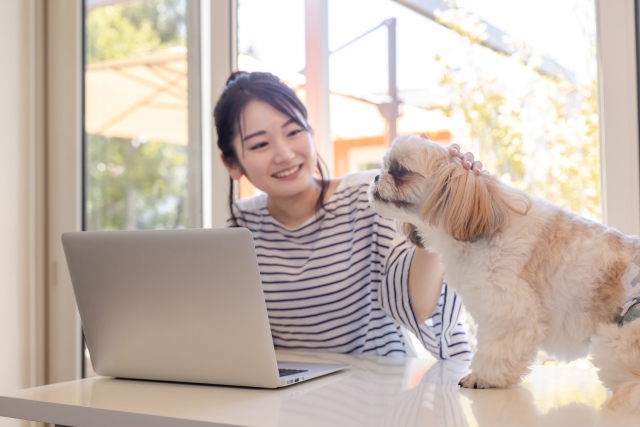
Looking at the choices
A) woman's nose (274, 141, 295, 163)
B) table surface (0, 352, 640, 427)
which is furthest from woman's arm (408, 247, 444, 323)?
woman's nose (274, 141, 295, 163)

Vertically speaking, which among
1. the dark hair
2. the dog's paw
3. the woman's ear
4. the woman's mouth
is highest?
the dark hair

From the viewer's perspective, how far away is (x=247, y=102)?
5.62ft

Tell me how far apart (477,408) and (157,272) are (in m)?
0.57

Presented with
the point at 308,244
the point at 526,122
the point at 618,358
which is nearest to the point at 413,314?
the point at 308,244

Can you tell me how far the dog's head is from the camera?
0.95 meters

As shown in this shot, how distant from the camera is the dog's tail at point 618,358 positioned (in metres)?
0.84

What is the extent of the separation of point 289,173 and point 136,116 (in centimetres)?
187

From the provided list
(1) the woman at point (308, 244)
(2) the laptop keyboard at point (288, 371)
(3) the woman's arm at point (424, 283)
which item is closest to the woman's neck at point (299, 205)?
(1) the woman at point (308, 244)

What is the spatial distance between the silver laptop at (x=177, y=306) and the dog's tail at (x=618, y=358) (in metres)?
0.50

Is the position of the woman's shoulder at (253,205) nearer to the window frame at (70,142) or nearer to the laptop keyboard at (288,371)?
the window frame at (70,142)

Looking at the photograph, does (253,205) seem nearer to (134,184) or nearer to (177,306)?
(177,306)

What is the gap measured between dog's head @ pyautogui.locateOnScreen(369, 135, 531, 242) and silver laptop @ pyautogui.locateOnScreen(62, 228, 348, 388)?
0.95 feet

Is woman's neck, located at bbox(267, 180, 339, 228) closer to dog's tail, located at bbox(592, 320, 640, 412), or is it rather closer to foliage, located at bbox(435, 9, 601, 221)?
foliage, located at bbox(435, 9, 601, 221)

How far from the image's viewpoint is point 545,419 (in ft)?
2.62
